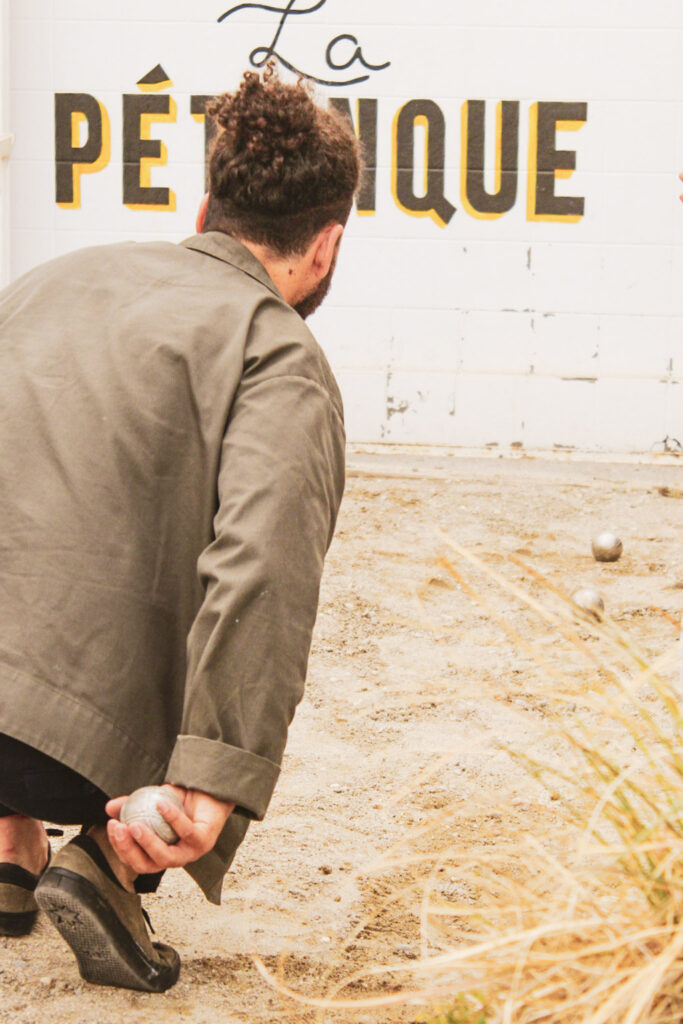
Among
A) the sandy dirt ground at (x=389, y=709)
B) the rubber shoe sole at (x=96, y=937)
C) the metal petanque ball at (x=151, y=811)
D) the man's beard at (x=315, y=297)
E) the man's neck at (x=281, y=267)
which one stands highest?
the man's neck at (x=281, y=267)

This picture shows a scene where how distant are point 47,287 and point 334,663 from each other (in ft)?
6.76

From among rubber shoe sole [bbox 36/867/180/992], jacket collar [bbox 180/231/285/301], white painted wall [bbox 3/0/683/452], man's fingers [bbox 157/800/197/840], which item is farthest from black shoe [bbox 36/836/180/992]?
white painted wall [bbox 3/0/683/452]

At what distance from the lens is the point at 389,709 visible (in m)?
3.76

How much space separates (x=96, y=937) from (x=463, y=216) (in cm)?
521

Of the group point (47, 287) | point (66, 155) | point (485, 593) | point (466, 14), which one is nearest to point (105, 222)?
point (66, 155)

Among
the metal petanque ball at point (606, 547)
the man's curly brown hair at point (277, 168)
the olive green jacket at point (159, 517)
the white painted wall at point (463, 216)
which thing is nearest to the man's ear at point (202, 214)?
the man's curly brown hair at point (277, 168)

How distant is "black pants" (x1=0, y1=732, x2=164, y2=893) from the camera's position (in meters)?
2.12

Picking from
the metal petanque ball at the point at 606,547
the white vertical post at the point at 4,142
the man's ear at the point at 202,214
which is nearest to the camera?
the man's ear at the point at 202,214

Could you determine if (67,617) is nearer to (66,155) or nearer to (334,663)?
(334,663)

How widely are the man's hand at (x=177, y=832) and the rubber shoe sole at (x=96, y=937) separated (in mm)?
177

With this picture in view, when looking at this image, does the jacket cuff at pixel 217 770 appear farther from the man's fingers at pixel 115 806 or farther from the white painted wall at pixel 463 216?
the white painted wall at pixel 463 216

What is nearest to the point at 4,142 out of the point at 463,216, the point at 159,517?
the point at 463,216

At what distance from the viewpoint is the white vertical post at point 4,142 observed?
662 centimetres

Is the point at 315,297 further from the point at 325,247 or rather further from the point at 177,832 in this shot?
the point at 177,832
